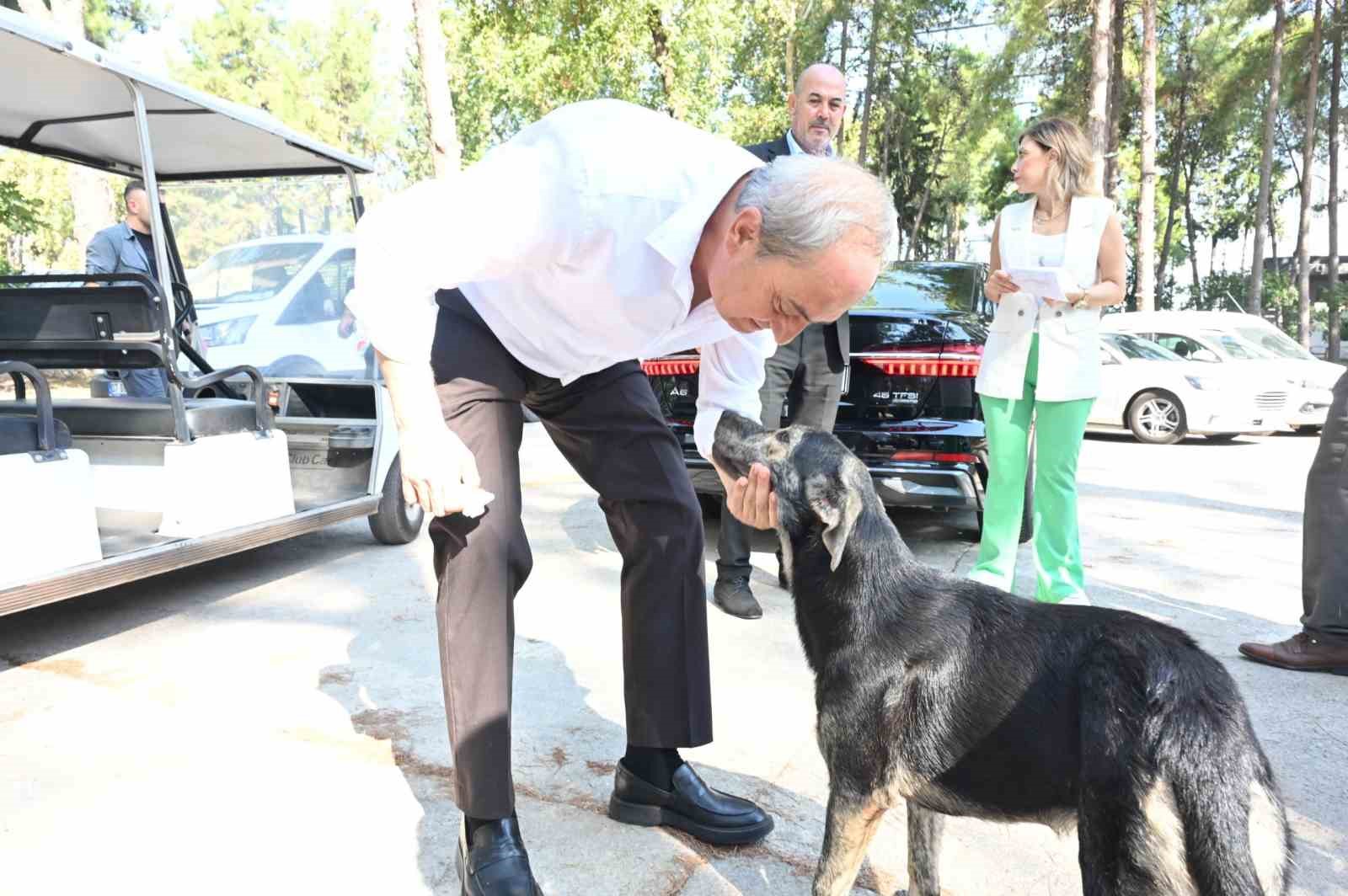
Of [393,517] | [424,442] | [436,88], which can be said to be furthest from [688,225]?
[436,88]

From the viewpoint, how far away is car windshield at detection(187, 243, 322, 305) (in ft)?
20.4

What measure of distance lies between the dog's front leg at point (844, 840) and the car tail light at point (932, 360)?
3655mm

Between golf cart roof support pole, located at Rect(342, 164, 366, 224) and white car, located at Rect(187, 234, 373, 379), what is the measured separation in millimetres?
205

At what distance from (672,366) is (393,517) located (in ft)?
6.88

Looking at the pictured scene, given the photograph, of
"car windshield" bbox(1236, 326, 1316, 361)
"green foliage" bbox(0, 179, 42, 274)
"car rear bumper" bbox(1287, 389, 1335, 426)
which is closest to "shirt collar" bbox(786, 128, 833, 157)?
"green foliage" bbox(0, 179, 42, 274)

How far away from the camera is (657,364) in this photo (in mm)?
5891

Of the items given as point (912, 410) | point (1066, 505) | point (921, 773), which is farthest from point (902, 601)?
point (912, 410)

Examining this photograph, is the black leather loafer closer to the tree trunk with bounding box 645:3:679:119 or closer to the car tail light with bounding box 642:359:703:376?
the car tail light with bounding box 642:359:703:376

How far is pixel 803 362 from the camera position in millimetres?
4820

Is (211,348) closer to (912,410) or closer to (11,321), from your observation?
(11,321)

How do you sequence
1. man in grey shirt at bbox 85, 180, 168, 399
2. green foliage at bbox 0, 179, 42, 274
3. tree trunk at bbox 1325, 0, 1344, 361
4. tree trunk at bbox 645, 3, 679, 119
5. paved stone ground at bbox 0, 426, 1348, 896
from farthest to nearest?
1. tree trunk at bbox 1325, 0, 1344, 361
2. tree trunk at bbox 645, 3, 679, 119
3. green foliage at bbox 0, 179, 42, 274
4. man in grey shirt at bbox 85, 180, 168, 399
5. paved stone ground at bbox 0, 426, 1348, 896

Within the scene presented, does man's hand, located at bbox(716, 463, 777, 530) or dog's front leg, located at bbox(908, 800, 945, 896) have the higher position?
man's hand, located at bbox(716, 463, 777, 530)

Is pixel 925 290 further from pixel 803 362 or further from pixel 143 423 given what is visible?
pixel 143 423

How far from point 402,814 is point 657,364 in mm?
3672
